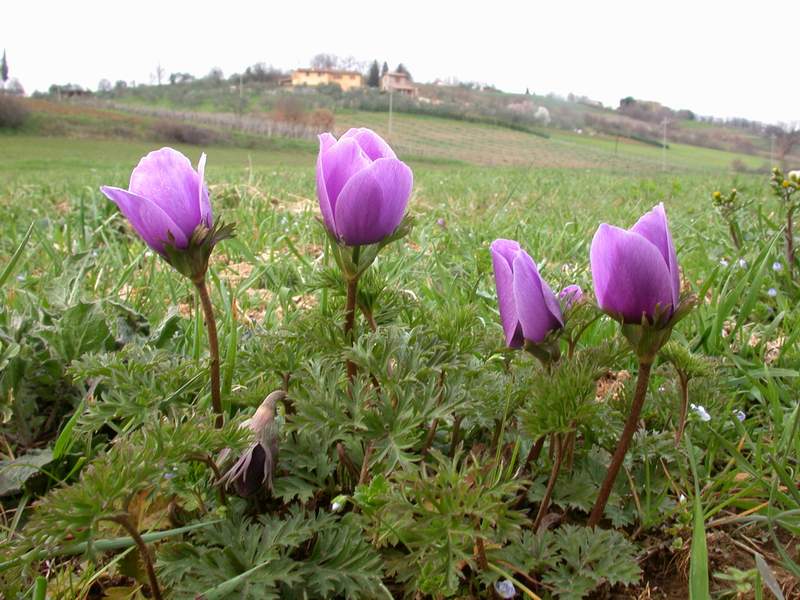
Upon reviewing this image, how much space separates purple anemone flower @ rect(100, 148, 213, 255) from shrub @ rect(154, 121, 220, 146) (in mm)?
44489

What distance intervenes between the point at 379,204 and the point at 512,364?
505 mm

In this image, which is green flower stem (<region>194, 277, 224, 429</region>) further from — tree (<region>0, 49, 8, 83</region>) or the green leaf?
tree (<region>0, 49, 8, 83</region>)

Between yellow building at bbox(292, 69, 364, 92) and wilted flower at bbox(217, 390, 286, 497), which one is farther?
yellow building at bbox(292, 69, 364, 92)

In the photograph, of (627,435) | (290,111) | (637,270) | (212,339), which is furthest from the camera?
(290,111)

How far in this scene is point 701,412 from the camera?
1.35 metres

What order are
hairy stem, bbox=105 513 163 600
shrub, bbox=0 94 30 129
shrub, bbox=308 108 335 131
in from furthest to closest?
shrub, bbox=308 108 335 131
shrub, bbox=0 94 30 129
hairy stem, bbox=105 513 163 600

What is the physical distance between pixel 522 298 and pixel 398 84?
83.5 m

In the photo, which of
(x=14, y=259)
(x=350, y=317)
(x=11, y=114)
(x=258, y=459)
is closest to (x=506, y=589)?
(x=258, y=459)

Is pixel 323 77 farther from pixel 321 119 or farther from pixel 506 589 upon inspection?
pixel 506 589

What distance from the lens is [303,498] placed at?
3.53 feet

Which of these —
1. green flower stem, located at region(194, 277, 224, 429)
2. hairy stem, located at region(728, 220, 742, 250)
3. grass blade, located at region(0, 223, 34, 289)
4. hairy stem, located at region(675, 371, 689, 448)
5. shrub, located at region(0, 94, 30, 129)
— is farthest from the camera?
shrub, located at region(0, 94, 30, 129)

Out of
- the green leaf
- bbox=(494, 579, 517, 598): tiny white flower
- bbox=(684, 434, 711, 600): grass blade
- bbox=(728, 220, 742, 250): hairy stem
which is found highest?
bbox=(728, 220, 742, 250): hairy stem

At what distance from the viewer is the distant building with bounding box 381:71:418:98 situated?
68856mm

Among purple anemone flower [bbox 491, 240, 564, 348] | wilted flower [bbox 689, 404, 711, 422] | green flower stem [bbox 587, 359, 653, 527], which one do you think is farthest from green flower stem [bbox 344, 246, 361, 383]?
wilted flower [bbox 689, 404, 711, 422]
